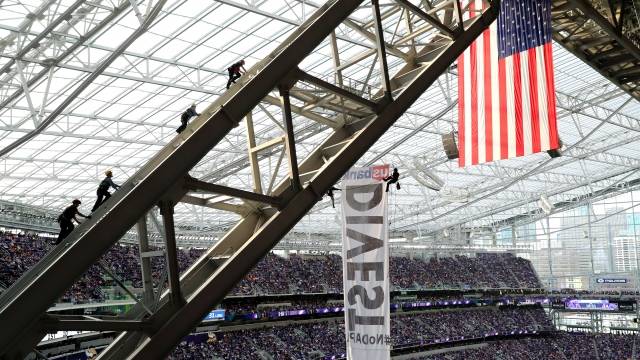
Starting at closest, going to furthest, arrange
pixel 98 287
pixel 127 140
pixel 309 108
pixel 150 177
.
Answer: pixel 150 177 → pixel 309 108 → pixel 127 140 → pixel 98 287

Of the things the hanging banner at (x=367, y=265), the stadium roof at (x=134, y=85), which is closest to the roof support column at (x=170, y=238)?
the hanging banner at (x=367, y=265)

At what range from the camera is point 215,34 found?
66.8 feet

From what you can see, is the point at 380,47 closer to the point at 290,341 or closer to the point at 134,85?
the point at 134,85

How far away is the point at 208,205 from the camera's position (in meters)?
4.20

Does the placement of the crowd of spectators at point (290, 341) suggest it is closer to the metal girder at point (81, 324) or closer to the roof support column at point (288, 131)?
the roof support column at point (288, 131)

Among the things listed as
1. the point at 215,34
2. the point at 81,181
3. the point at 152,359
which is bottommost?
the point at 152,359

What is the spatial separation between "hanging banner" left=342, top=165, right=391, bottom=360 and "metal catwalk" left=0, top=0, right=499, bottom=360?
92.5 inches

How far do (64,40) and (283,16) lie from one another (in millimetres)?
7050

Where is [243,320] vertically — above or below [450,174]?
below

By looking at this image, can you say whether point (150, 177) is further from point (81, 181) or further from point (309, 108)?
point (81, 181)

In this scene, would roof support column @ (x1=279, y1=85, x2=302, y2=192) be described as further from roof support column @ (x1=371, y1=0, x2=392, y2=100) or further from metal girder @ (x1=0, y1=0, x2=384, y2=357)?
roof support column @ (x1=371, y1=0, x2=392, y2=100)

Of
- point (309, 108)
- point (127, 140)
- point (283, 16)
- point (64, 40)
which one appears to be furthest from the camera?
point (127, 140)

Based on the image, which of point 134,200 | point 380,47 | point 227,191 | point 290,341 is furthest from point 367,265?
point 290,341

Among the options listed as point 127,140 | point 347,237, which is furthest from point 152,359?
point 127,140
